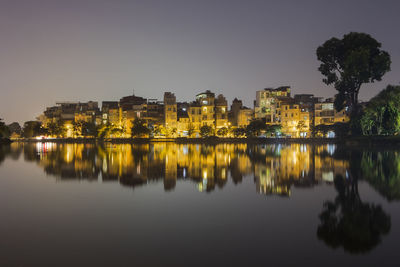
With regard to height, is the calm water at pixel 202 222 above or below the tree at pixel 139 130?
below

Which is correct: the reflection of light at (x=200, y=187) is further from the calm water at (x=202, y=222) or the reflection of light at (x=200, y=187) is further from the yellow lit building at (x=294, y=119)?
the yellow lit building at (x=294, y=119)

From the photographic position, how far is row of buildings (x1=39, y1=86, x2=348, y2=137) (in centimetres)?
7950

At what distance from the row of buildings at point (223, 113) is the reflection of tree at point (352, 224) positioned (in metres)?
67.5

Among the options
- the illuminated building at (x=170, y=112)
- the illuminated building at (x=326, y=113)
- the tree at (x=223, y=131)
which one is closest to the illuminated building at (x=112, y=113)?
the illuminated building at (x=170, y=112)

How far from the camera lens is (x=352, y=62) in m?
47.2

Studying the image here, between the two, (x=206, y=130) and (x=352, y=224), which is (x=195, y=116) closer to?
(x=206, y=130)

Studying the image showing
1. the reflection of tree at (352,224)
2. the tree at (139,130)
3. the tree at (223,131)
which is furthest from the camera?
the tree at (223,131)

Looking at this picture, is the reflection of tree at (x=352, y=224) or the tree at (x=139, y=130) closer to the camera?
the reflection of tree at (x=352, y=224)

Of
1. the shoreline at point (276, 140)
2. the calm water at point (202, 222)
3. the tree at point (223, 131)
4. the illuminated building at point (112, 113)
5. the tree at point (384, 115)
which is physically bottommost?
the calm water at point (202, 222)

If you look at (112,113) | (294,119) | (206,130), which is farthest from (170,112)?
(294,119)

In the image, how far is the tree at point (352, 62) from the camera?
47.3 metres

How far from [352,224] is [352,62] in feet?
145

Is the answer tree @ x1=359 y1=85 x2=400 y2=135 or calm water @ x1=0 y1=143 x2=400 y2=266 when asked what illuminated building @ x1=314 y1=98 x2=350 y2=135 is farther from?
calm water @ x1=0 y1=143 x2=400 y2=266

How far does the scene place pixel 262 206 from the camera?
1095 centimetres
